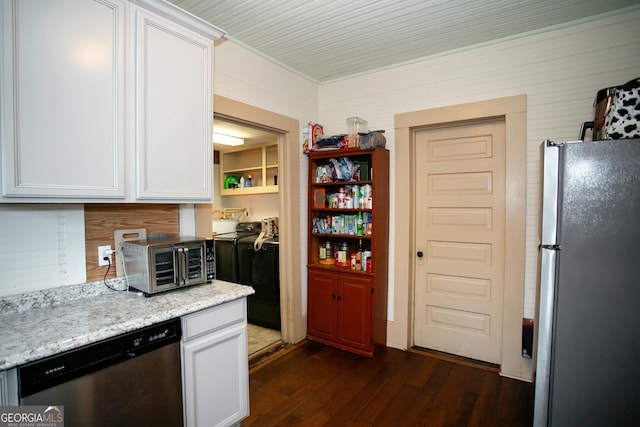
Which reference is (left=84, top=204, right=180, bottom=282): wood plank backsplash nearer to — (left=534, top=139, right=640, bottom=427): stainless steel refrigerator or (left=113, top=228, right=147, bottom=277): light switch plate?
(left=113, top=228, right=147, bottom=277): light switch plate

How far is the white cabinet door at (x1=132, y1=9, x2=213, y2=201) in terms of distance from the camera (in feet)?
5.65

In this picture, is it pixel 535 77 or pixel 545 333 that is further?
pixel 535 77

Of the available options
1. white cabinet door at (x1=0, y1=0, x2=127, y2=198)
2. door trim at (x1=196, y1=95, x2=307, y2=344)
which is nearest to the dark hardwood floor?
door trim at (x1=196, y1=95, x2=307, y2=344)

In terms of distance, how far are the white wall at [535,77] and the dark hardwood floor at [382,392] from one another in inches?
29.7

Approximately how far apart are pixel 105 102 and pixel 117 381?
1304 millimetres

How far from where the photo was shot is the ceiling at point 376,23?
215cm

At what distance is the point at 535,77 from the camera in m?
2.50

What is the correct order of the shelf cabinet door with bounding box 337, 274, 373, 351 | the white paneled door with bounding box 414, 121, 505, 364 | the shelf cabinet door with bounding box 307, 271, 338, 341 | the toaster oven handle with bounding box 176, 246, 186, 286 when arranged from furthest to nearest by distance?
the shelf cabinet door with bounding box 307, 271, 338, 341 < the shelf cabinet door with bounding box 337, 274, 373, 351 < the white paneled door with bounding box 414, 121, 505, 364 < the toaster oven handle with bounding box 176, 246, 186, 286

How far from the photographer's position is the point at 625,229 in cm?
149

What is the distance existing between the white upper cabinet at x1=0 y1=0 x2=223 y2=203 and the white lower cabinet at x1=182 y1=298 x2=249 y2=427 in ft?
2.42

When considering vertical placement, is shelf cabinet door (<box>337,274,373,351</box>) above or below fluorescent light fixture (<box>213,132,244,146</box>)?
below

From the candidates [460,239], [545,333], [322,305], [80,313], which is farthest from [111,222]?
[460,239]

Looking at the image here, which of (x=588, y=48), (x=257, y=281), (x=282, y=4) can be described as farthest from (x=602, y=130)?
(x=257, y=281)

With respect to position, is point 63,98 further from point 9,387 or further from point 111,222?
point 9,387
